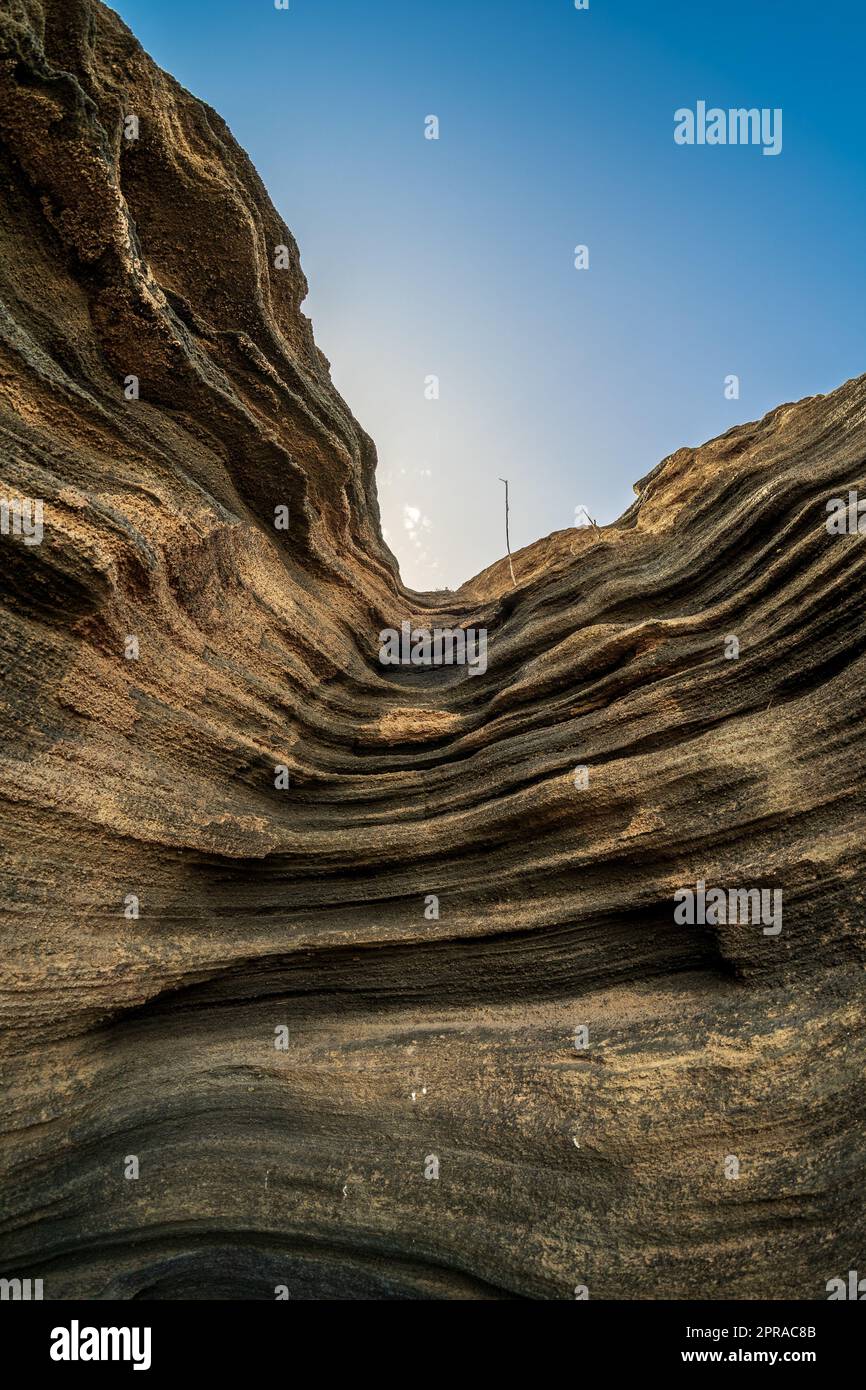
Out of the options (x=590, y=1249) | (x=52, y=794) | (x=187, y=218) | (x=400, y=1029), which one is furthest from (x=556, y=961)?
(x=187, y=218)

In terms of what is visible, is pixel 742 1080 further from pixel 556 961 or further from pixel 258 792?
pixel 258 792

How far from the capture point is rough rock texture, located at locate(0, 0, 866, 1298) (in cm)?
659

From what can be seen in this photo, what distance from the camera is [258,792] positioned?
10414mm

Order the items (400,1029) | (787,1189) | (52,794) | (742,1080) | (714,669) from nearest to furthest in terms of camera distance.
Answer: (787,1189), (742,1080), (52,794), (400,1029), (714,669)

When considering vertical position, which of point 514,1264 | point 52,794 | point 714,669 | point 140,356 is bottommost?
point 514,1264

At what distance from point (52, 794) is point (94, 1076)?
3443 mm

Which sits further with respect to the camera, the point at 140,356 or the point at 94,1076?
the point at 140,356

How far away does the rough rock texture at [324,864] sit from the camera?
21.6 ft

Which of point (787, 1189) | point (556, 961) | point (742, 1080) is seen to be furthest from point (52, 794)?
point (787, 1189)

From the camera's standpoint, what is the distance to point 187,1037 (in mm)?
8445

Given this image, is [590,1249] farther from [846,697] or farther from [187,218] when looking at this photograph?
[187,218]

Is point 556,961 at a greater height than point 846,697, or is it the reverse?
point 846,697

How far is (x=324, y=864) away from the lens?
9.84 meters

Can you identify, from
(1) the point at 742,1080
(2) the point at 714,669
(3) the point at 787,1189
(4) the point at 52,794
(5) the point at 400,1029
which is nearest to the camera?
(3) the point at 787,1189
